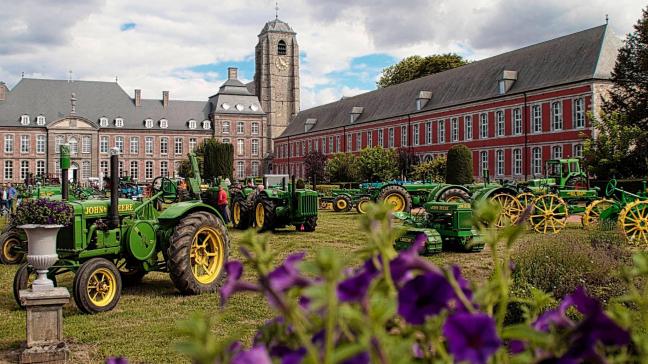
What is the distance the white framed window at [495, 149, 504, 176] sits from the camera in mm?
43062

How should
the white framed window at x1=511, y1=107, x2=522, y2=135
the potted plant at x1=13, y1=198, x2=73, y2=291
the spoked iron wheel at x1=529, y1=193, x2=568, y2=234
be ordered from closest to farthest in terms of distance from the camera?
the potted plant at x1=13, y1=198, x2=73, y2=291 → the spoked iron wheel at x1=529, y1=193, x2=568, y2=234 → the white framed window at x1=511, y1=107, x2=522, y2=135

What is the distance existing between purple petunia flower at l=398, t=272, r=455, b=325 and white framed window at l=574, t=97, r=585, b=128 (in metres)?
38.5

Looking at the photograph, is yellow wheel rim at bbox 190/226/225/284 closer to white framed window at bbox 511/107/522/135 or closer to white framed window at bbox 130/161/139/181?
white framed window at bbox 511/107/522/135

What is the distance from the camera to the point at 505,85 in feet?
140

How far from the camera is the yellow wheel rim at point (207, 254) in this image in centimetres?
902

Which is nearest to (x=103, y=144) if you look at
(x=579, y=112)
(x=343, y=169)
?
(x=343, y=169)

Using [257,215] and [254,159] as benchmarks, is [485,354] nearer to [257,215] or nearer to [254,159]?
[257,215]

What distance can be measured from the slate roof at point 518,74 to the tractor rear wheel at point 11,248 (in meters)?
32.5

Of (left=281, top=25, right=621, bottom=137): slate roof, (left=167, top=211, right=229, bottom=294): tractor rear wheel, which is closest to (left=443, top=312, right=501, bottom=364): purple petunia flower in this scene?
(left=167, top=211, right=229, bottom=294): tractor rear wheel

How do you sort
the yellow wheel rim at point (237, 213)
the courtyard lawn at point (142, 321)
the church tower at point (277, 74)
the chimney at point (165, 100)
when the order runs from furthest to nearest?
1. the church tower at point (277, 74)
2. the chimney at point (165, 100)
3. the yellow wheel rim at point (237, 213)
4. the courtyard lawn at point (142, 321)

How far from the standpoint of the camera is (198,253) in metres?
9.16

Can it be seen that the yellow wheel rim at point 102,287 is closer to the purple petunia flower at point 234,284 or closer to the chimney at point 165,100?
the purple petunia flower at point 234,284

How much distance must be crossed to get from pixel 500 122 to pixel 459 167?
17.7 feet

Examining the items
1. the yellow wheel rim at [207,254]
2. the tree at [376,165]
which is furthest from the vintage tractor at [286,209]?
the tree at [376,165]
